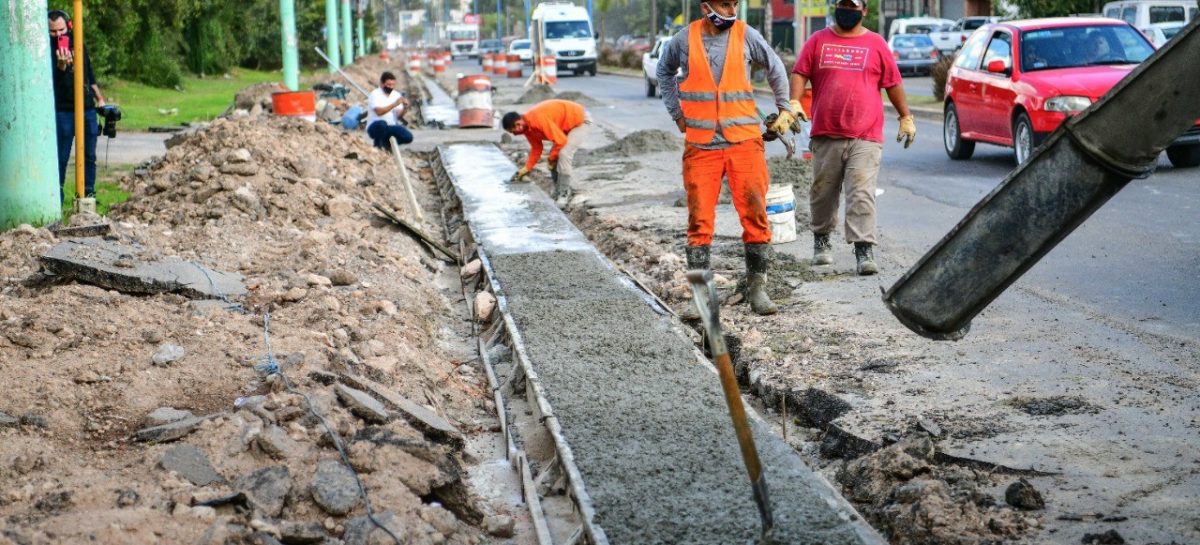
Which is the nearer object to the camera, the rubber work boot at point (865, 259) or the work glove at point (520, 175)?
the rubber work boot at point (865, 259)

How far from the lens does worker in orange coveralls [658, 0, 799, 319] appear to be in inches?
302

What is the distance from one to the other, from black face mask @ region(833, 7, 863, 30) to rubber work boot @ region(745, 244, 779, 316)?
5.33 feet

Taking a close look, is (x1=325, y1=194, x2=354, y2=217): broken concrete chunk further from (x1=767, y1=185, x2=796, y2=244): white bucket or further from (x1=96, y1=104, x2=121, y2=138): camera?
(x1=767, y1=185, x2=796, y2=244): white bucket

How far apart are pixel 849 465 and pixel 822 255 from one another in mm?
4058

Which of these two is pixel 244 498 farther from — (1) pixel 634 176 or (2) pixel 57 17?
(1) pixel 634 176

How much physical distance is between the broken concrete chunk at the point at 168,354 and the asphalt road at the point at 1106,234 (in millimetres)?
4745

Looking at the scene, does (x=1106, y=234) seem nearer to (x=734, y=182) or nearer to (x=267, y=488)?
(x=734, y=182)

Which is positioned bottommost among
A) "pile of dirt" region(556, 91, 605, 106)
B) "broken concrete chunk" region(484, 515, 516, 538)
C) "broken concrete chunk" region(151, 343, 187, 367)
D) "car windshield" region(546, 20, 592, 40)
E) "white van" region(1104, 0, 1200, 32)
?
"broken concrete chunk" region(484, 515, 516, 538)

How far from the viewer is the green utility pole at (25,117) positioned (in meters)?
9.90

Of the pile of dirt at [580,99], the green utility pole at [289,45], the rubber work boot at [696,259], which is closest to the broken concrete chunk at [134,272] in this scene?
the rubber work boot at [696,259]

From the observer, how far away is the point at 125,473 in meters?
4.82

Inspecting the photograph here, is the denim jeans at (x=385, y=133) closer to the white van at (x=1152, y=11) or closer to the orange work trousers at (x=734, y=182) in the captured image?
the orange work trousers at (x=734, y=182)

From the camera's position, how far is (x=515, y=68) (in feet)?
172

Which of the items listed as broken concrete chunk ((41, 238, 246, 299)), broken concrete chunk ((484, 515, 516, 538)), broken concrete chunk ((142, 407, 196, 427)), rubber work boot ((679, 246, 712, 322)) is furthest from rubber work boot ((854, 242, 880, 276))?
broken concrete chunk ((142, 407, 196, 427))
